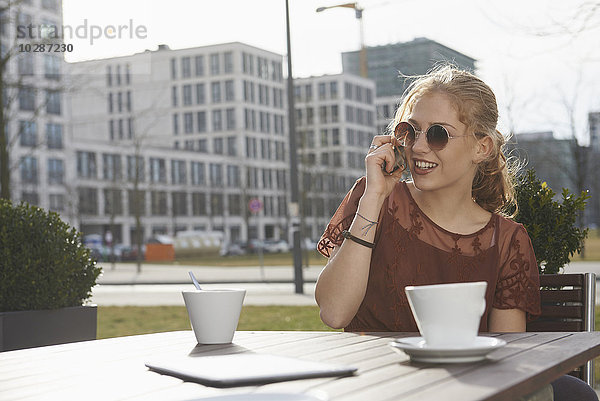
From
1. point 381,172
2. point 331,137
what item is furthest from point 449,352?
point 331,137

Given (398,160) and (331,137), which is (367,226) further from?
(331,137)

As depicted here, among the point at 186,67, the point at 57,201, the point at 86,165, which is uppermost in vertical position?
the point at 186,67

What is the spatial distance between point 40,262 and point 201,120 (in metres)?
81.9

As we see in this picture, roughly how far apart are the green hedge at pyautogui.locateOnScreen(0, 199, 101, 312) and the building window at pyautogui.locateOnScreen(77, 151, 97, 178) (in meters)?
62.3

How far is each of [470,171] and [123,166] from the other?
221 ft

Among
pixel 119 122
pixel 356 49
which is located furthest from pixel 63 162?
pixel 356 49

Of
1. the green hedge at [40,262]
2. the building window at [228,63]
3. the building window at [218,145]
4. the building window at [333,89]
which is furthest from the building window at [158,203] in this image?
the green hedge at [40,262]

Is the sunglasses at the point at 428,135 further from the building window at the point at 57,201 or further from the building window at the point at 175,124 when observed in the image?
the building window at the point at 175,124

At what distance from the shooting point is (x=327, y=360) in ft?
6.29

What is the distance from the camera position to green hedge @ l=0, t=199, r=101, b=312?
18.1 ft

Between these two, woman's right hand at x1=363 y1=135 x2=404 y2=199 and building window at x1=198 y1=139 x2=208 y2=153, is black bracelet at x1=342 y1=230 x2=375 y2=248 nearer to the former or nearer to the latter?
woman's right hand at x1=363 y1=135 x2=404 y2=199

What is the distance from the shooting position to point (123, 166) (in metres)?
68.8

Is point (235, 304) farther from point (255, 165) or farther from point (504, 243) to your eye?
point (255, 165)

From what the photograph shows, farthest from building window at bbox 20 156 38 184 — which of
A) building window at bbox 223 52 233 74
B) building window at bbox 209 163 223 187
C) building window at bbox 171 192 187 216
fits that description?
building window at bbox 223 52 233 74
